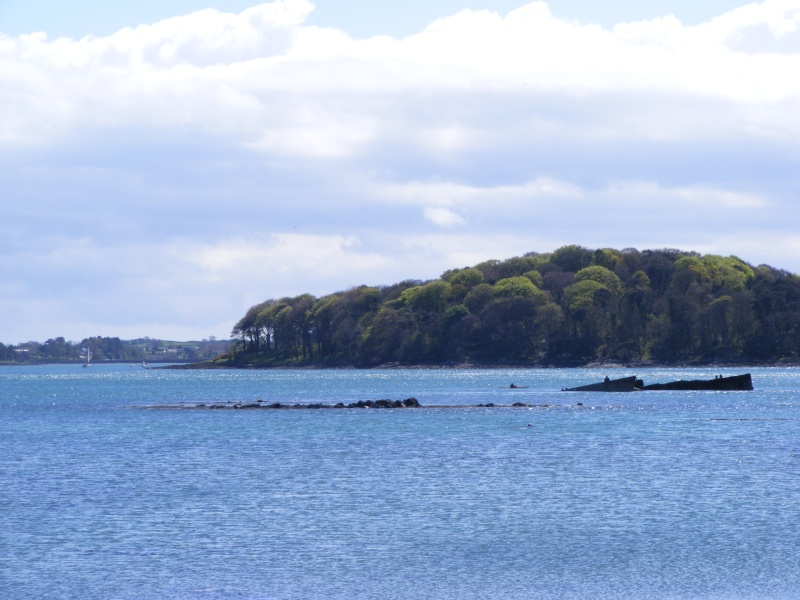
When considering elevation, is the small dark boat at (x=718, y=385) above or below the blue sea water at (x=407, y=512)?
above

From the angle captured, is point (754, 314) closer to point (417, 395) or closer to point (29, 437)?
point (417, 395)

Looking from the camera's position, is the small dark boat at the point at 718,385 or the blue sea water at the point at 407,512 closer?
the blue sea water at the point at 407,512

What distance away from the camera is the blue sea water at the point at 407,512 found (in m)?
26.3

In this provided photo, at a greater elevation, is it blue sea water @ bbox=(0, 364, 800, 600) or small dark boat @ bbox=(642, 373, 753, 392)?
small dark boat @ bbox=(642, 373, 753, 392)

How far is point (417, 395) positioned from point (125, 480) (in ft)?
243

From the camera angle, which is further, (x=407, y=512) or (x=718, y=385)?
(x=718, y=385)

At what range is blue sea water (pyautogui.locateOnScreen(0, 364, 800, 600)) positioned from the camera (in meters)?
26.3

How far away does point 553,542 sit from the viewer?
3058cm

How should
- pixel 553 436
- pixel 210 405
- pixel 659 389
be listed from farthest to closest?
pixel 659 389
pixel 210 405
pixel 553 436

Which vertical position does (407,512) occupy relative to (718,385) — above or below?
below

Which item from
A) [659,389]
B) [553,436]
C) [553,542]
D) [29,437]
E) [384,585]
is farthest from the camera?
[659,389]

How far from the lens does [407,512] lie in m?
35.8

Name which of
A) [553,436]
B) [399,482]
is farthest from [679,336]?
[399,482]

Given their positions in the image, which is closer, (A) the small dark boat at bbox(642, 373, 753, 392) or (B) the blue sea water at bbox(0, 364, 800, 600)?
(B) the blue sea water at bbox(0, 364, 800, 600)
